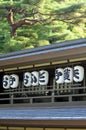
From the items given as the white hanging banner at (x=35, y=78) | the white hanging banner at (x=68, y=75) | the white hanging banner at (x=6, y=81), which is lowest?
the white hanging banner at (x=6, y=81)

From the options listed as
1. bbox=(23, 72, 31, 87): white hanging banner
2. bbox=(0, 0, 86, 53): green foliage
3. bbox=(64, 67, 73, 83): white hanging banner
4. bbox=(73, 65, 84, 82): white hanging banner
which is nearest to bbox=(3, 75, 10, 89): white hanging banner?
bbox=(23, 72, 31, 87): white hanging banner

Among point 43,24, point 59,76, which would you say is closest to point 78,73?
point 59,76

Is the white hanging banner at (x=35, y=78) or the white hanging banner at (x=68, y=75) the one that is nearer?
the white hanging banner at (x=68, y=75)

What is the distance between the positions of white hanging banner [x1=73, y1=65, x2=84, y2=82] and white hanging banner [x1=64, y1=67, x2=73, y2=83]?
209 millimetres

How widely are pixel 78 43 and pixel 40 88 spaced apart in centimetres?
256

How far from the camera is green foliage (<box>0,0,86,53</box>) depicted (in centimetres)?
2774

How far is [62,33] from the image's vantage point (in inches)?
1091

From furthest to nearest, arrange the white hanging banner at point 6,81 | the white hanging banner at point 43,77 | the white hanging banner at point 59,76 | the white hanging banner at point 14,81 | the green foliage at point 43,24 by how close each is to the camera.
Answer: the green foliage at point 43,24 → the white hanging banner at point 6,81 → the white hanging banner at point 14,81 → the white hanging banner at point 43,77 → the white hanging banner at point 59,76

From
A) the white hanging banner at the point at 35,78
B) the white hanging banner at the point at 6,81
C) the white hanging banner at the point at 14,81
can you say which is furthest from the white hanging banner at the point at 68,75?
the white hanging banner at the point at 6,81

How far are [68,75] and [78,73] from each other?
487mm

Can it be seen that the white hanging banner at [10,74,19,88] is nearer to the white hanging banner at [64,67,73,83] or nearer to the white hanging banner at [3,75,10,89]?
the white hanging banner at [3,75,10,89]

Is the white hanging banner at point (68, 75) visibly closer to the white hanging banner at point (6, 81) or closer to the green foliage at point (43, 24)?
the white hanging banner at point (6, 81)

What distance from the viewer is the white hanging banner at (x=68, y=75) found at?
1203 centimetres

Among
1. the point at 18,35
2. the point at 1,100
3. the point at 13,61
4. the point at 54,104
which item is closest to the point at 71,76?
the point at 54,104
